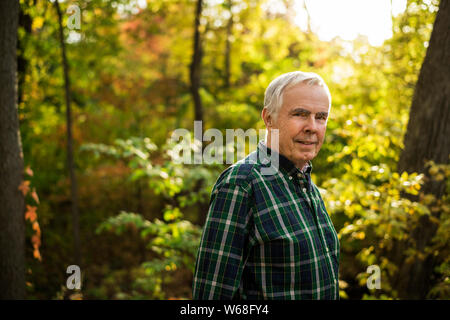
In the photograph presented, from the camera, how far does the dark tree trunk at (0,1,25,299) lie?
2.99 m

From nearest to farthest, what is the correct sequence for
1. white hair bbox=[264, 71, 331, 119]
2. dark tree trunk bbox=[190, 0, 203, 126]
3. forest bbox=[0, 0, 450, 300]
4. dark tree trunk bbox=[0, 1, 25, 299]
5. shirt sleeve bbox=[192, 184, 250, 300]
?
shirt sleeve bbox=[192, 184, 250, 300] → white hair bbox=[264, 71, 331, 119] → dark tree trunk bbox=[0, 1, 25, 299] → forest bbox=[0, 0, 450, 300] → dark tree trunk bbox=[190, 0, 203, 126]

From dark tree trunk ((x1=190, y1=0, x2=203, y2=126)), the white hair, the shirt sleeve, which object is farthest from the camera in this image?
dark tree trunk ((x1=190, y1=0, x2=203, y2=126))

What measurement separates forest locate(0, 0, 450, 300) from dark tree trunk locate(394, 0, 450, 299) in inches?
0.5

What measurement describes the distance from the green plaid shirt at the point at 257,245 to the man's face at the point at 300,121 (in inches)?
6.4

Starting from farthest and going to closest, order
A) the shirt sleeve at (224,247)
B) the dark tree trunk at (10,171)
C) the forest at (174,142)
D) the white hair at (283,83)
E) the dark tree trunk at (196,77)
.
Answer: the dark tree trunk at (196,77)
the forest at (174,142)
the dark tree trunk at (10,171)
the white hair at (283,83)
the shirt sleeve at (224,247)

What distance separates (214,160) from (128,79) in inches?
201

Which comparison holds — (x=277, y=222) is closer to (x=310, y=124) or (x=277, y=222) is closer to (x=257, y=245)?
(x=257, y=245)

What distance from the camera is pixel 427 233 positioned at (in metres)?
3.45

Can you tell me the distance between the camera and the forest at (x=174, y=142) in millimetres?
3248

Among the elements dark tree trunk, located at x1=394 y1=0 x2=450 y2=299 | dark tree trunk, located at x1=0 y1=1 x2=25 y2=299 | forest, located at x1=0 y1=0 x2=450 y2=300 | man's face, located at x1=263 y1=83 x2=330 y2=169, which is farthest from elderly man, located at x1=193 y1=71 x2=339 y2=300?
dark tree trunk, located at x1=0 y1=1 x2=25 y2=299

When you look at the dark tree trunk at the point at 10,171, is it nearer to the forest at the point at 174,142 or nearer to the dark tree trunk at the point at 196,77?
the forest at the point at 174,142

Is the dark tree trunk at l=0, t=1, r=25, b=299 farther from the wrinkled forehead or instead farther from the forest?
the wrinkled forehead

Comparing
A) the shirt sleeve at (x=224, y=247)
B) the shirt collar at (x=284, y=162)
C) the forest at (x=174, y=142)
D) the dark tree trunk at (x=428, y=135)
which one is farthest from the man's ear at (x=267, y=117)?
the dark tree trunk at (x=428, y=135)
